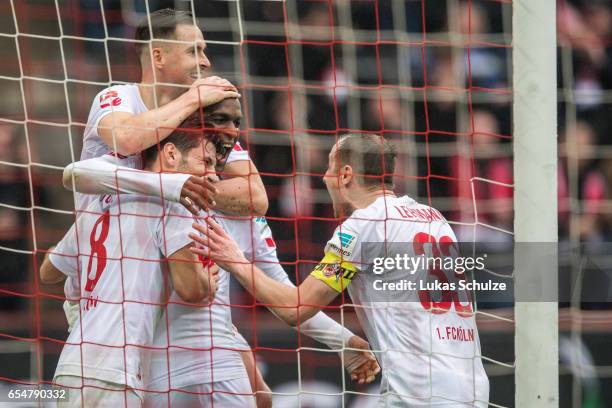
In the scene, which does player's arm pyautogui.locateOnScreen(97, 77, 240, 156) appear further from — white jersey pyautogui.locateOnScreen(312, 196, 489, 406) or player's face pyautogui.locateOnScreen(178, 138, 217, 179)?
white jersey pyautogui.locateOnScreen(312, 196, 489, 406)

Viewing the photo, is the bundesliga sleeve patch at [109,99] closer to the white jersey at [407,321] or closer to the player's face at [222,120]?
the player's face at [222,120]

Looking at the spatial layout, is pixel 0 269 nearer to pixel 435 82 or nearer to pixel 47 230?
pixel 47 230

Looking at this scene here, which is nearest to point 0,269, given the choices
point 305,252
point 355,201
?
point 305,252

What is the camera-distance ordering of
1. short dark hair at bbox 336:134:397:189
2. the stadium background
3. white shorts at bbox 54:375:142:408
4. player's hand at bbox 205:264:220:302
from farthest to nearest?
the stadium background, short dark hair at bbox 336:134:397:189, player's hand at bbox 205:264:220:302, white shorts at bbox 54:375:142:408

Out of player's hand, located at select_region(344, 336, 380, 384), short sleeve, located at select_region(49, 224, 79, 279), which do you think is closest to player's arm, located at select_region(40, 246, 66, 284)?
short sleeve, located at select_region(49, 224, 79, 279)

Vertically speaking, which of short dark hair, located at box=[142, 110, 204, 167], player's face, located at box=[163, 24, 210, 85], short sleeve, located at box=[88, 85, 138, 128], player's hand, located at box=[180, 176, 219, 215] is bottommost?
player's hand, located at box=[180, 176, 219, 215]

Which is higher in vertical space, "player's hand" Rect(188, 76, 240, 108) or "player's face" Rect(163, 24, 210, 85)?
"player's face" Rect(163, 24, 210, 85)

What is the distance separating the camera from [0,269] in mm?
5719

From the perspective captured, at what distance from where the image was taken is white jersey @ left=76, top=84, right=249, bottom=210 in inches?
146

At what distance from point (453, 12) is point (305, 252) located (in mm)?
1522

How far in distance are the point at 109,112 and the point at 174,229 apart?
18.1 inches

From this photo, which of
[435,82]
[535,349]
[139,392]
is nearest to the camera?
[535,349]

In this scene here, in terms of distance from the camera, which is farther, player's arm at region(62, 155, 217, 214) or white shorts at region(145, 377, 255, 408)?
white shorts at region(145, 377, 255, 408)

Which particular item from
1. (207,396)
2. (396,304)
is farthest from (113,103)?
(396,304)
